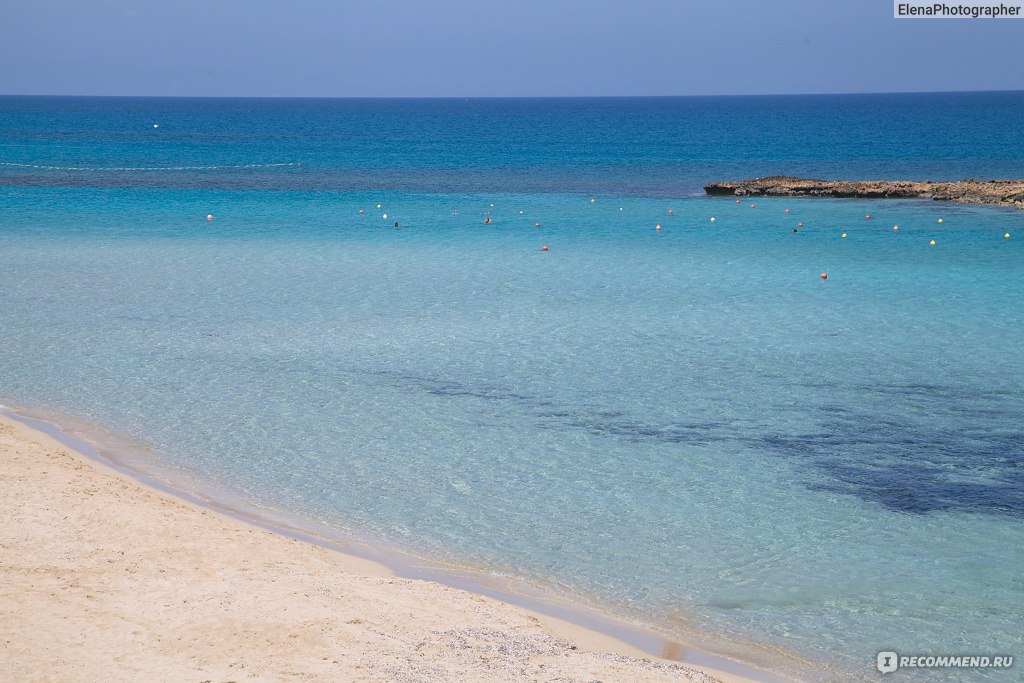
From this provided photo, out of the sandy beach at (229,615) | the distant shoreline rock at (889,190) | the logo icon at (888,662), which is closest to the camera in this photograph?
the sandy beach at (229,615)

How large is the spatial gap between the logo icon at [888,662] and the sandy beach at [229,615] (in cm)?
114

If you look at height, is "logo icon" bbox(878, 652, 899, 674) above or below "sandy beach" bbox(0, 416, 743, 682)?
below

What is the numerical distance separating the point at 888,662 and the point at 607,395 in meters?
7.06

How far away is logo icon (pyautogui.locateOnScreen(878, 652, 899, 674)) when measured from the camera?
25.6ft

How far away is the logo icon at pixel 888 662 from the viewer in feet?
25.6

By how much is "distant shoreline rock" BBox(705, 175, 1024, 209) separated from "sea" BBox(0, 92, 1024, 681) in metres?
1.69

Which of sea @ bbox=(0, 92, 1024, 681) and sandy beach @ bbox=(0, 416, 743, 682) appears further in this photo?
sea @ bbox=(0, 92, 1024, 681)

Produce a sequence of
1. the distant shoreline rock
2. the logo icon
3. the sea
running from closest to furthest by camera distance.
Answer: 1. the logo icon
2. the sea
3. the distant shoreline rock

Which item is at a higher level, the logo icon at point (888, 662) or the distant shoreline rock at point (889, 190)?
the distant shoreline rock at point (889, 190)

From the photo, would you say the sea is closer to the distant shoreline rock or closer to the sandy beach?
the sandy beach

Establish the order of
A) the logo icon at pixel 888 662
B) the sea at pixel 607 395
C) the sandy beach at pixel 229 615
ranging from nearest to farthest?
the sandy beach at pixel 229 615
the logo icon at pixel 888 662
the sea at pixel 607 395
